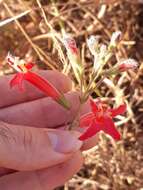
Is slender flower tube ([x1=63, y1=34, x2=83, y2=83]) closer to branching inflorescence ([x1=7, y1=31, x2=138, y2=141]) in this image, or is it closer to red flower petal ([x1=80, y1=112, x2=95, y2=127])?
branching inflorescence ([x1=7, y1=31, x2=138, y2=141])

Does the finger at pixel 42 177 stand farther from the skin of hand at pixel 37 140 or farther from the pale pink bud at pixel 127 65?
the pale pink bud at pixel 127 65

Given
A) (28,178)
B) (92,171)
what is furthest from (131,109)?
(28,178)

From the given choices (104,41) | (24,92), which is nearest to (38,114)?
(24,92)

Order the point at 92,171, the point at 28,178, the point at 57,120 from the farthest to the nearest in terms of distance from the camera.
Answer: the point at 92,171 < the point at 57,120 < the point at 28,178

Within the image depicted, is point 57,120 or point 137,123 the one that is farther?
point 137,123

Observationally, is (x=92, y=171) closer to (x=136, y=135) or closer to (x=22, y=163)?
(x=136, y=135)

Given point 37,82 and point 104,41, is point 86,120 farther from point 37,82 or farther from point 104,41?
point 104,41
